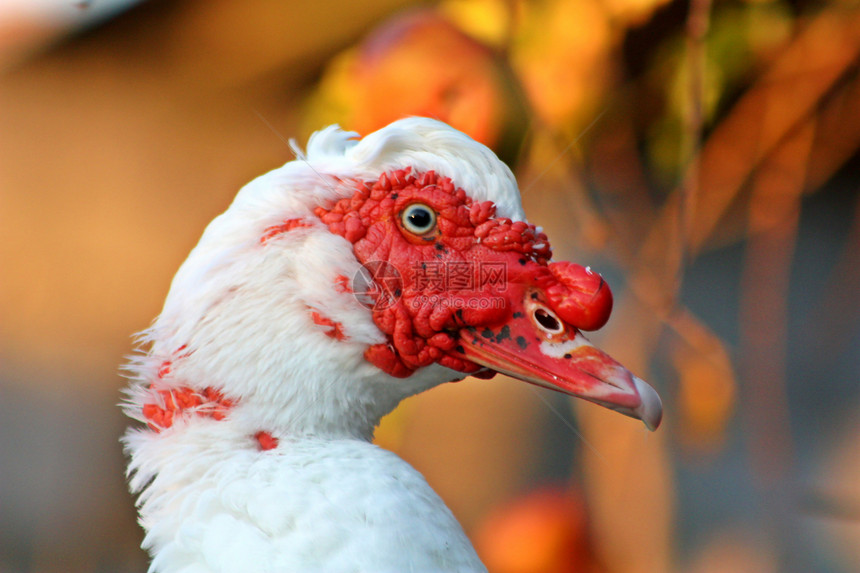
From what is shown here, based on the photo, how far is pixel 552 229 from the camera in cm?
368

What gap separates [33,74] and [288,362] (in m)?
2.80

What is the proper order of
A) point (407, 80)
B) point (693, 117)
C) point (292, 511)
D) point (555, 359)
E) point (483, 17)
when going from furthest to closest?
point (693, 117) → point (483, 17) → point (407, 80) → point (555, 359) → point (292, 511)

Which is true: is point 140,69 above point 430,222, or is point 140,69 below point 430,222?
above

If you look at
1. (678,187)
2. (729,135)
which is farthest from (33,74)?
(729,135)

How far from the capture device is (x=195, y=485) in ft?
4.01

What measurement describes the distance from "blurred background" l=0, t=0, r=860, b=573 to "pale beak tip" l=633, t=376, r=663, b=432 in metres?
2.31

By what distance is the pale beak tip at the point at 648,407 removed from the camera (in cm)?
117

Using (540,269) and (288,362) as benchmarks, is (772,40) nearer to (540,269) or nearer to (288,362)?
(540,269)

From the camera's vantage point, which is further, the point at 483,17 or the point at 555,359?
the point at 483,17

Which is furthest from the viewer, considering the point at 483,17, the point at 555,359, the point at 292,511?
the point at 483,17

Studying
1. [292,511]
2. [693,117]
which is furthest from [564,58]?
[292,511]

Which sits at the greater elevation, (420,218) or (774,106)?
(774,106)

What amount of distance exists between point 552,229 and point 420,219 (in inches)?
98.0

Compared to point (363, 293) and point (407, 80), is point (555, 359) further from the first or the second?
point (407, 80)
